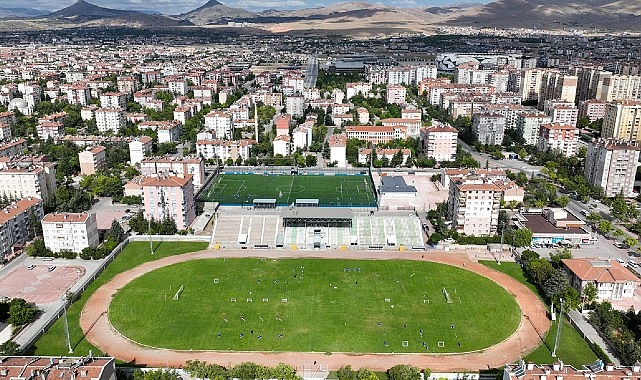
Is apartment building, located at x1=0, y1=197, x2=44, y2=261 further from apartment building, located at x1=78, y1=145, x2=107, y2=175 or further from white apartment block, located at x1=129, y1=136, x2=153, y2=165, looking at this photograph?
white apartment block, located at x1=129, y1=136, x2=153, y2=165

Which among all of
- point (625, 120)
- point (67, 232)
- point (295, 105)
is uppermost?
point (625, 120)

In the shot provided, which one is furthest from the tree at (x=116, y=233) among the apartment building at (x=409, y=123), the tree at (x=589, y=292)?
the apartment building at (x=409, y=123)

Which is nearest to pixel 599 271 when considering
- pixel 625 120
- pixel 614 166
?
pixel 614 166

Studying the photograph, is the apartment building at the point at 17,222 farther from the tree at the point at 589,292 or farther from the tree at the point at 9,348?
the tree at the point at 589,292

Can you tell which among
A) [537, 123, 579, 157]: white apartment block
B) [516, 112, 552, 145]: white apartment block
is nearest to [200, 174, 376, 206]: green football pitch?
[537, 123, 579, 157]: white apartment block

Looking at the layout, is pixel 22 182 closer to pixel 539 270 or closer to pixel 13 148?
pixel 13 148

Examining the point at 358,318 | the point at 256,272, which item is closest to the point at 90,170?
the point at 256,272
